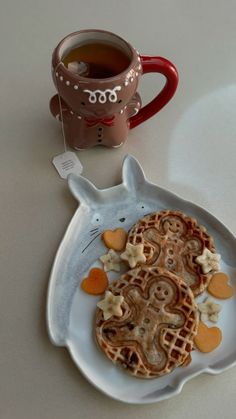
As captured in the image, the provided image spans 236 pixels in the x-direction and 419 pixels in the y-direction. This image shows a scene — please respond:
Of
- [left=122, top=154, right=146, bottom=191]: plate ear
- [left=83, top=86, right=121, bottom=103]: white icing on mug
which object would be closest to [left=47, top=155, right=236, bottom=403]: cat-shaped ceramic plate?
[left=122, top=154, right=146, bottom=191]: plate ear

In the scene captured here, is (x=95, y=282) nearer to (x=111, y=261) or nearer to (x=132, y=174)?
(x=111, y=261)

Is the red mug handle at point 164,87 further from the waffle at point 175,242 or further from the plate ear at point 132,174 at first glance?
the waffle at point 175,242

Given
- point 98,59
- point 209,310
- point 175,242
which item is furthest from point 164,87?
point 209,310

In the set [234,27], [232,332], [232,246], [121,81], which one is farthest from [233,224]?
[234,27]

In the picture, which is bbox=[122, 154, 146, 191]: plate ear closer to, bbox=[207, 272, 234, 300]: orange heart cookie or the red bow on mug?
the red bow on mug

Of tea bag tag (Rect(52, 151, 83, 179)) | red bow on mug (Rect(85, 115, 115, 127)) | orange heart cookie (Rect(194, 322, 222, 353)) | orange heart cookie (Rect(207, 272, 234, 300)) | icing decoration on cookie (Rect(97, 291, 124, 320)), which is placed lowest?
orange heart cookie (Rect(194, 322, 222, 353))

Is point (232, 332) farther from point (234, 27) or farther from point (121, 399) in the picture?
point (234, 27)
